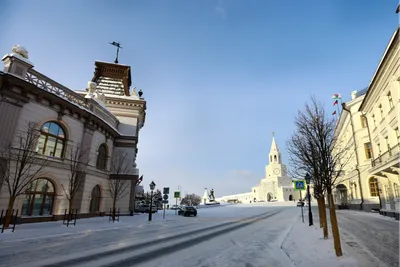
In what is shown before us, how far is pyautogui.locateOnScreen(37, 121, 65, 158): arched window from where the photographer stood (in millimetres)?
17719

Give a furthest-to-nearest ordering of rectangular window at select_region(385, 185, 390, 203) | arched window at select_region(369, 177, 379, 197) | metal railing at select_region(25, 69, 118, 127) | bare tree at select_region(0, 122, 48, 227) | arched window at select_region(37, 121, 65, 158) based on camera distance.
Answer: arched window at select_region(369, 177, 379, 197) → rectangular window at select_region(385, 185, 390, 203) → arched window at select_region(37, 121, 65, 158) → metal railing at select_region(25, 69, 118, 127) → bare tree at select_region(0, 122, 48, 227)

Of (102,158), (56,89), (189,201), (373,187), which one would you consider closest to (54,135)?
(56,89)

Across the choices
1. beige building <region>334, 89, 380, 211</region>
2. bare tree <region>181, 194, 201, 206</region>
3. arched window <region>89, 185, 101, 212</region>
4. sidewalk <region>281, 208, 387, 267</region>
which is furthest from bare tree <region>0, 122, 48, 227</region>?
bare tree <region>181, 194, 201, 206</region>

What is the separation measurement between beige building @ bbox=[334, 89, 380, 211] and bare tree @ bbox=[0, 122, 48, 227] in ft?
102

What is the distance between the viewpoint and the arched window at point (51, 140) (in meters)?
17.7

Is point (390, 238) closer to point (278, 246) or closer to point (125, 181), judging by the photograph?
point (278, 246)

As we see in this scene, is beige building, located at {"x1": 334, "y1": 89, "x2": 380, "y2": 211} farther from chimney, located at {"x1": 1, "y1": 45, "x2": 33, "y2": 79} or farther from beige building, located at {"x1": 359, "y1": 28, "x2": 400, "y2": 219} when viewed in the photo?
chimney, located at {"x1": 1, "y1": 45, "x2": 33, "y2": 79}

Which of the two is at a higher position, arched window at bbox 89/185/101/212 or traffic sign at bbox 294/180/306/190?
traffic sign at bbox 294/180/306/190

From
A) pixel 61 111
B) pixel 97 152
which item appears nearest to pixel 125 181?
pixel 97 152

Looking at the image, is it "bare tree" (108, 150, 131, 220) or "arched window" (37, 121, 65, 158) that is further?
"bare tree" (108, 150, 131, 220)

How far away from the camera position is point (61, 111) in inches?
754

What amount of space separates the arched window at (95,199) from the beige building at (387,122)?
26427 mm

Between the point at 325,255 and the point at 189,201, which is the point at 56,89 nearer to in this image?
the point at 325,255

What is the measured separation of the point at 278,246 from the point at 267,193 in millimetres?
113323
